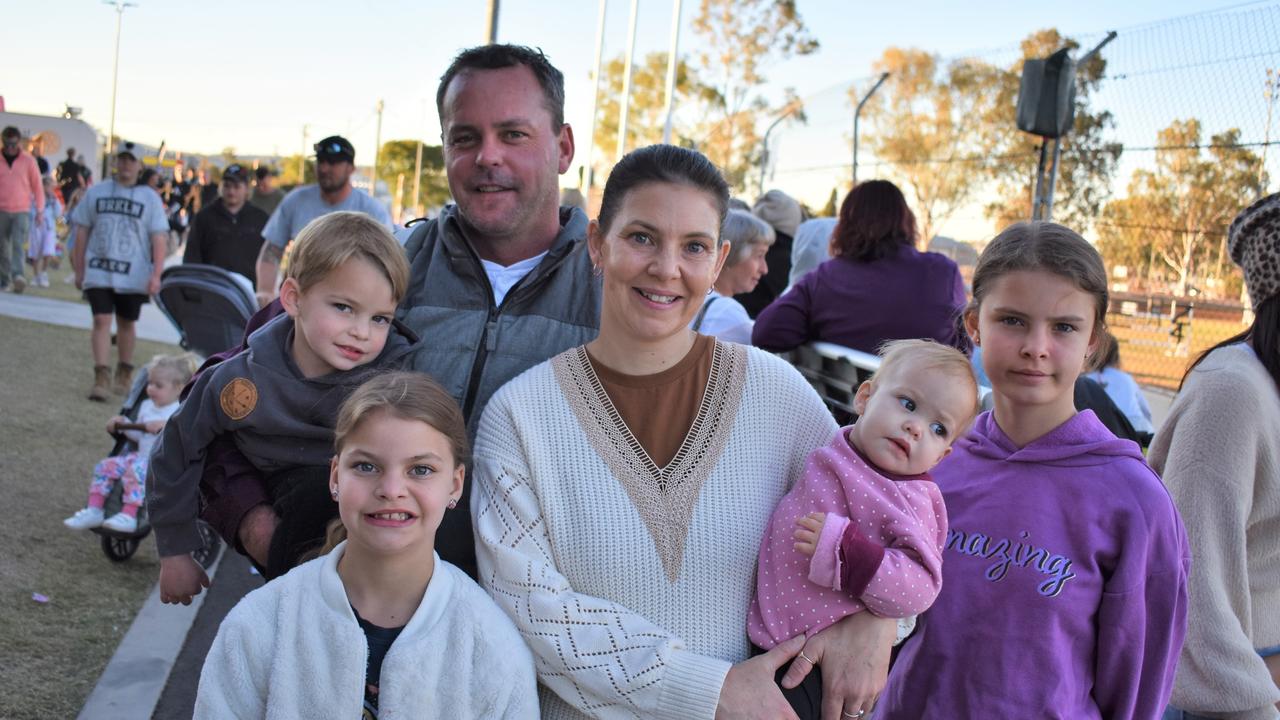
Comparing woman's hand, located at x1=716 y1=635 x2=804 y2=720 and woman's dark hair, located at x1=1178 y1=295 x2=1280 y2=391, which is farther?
woman's dark hair, located at x1=1178 y1=295 x2=1280 y2=391

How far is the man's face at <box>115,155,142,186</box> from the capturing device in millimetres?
9883

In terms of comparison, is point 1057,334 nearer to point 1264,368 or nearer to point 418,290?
point 1264,368

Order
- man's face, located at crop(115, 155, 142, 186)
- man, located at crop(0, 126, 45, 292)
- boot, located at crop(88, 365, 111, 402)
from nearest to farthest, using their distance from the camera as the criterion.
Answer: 1. boot, located at crop(88, 365, 111, 402)
2. man's face, located at crop(115, 155, 142, 186)
3. man, located at crop(0, 126, 45, 292)

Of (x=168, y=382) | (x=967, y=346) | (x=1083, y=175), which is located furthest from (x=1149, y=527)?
(x=1083, y=175)

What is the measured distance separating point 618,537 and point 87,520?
4.34 meters

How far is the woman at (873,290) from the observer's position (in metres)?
5.30

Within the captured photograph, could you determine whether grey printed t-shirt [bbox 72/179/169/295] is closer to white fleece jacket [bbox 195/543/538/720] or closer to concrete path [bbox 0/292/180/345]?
concrete path [bbox 0/292/180/345]

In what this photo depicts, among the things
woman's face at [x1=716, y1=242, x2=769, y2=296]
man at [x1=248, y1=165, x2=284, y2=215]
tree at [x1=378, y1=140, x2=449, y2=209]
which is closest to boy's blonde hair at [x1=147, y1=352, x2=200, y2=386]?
woman's face at [x1=716, y1=242, x2=769, y2=296]

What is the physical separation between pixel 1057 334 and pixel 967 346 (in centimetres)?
273

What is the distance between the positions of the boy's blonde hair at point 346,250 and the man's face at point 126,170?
313 inches

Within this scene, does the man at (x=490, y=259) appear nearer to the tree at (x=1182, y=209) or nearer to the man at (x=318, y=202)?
the man at (x=318, y=202)

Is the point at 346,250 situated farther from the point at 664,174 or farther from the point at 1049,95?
the point at 1049,95

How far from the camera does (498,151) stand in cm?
Result: 313

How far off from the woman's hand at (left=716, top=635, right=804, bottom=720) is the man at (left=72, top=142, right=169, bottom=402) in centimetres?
871
